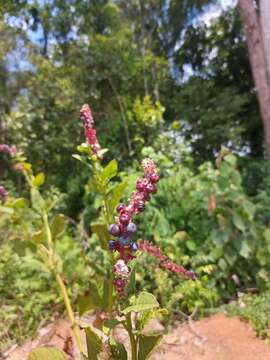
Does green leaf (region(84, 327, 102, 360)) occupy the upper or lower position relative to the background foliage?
lower

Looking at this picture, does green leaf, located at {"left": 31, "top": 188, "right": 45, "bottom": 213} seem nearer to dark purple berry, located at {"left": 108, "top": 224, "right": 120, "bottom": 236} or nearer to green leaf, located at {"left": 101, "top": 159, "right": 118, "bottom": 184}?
green leaf, located at {"left": 101, "top": 159, "right": 118, "bottom": 184}

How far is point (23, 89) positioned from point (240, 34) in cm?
535

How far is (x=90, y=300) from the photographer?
156 cm

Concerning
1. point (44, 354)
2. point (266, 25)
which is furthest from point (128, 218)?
point (266, 25)

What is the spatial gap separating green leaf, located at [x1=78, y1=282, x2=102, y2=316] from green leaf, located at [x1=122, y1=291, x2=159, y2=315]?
176mm

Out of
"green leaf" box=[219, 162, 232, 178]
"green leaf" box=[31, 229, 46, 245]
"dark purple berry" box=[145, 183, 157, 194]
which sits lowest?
"green leaf" box=[31, 229, 46, 245]

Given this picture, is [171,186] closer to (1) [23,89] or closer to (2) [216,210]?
(2) [216,210]

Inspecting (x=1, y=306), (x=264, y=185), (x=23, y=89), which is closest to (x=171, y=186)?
(x=264, y=185)

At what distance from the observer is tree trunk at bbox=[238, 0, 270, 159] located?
590cm

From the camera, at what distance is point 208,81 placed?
978cm

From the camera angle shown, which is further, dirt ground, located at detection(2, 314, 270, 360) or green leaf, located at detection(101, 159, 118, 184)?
dirt ground, located at detection(2, 314, 270, 360)

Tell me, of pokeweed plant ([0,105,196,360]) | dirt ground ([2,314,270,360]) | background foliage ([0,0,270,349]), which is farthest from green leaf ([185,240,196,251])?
pokeweed plant ([0,105,196,360])

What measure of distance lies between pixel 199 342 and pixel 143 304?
1770 mm

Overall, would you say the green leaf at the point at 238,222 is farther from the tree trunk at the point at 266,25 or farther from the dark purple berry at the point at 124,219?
the dark purple berry at the point at 124,219
